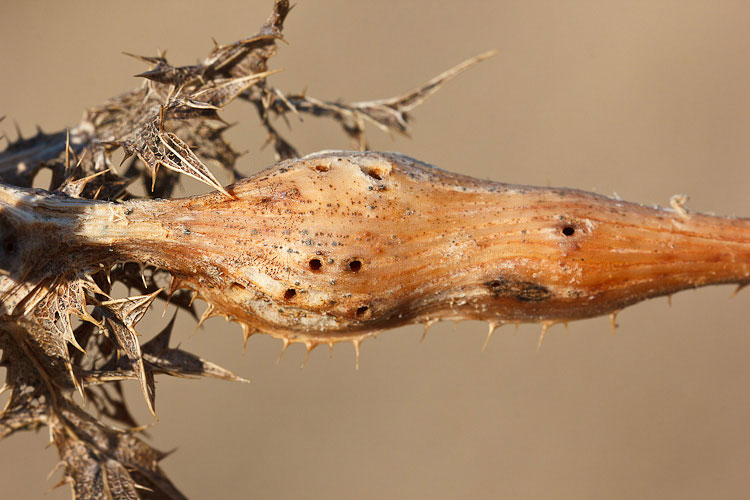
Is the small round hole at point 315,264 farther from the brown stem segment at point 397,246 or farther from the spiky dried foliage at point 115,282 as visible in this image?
the spiky dried foliage at point 115,282

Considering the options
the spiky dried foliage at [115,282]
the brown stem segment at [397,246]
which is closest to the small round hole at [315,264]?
the brown stem segment at [397,246]

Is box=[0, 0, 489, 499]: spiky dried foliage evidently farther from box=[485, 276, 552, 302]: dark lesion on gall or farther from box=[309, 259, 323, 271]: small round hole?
box=[485, 276, 552, 302]: dark lesion on gall

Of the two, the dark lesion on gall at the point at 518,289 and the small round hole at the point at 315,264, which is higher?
the dark lesion on gall at the point at 518,289

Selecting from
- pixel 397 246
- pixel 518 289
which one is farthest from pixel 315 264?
pixel 518 289

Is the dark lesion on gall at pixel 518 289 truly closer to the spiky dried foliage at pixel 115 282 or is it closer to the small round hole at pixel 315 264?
the small round hole at pixel 315 264

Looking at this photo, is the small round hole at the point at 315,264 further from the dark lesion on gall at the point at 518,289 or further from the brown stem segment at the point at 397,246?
the dark lesion on gall at the point at 518,289

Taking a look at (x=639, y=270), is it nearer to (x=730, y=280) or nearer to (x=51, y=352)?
(x=730, y=280)

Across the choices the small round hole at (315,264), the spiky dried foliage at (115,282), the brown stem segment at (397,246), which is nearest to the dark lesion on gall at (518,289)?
the brown stem segment at (397,246)

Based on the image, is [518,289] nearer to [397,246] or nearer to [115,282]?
[397,246]
